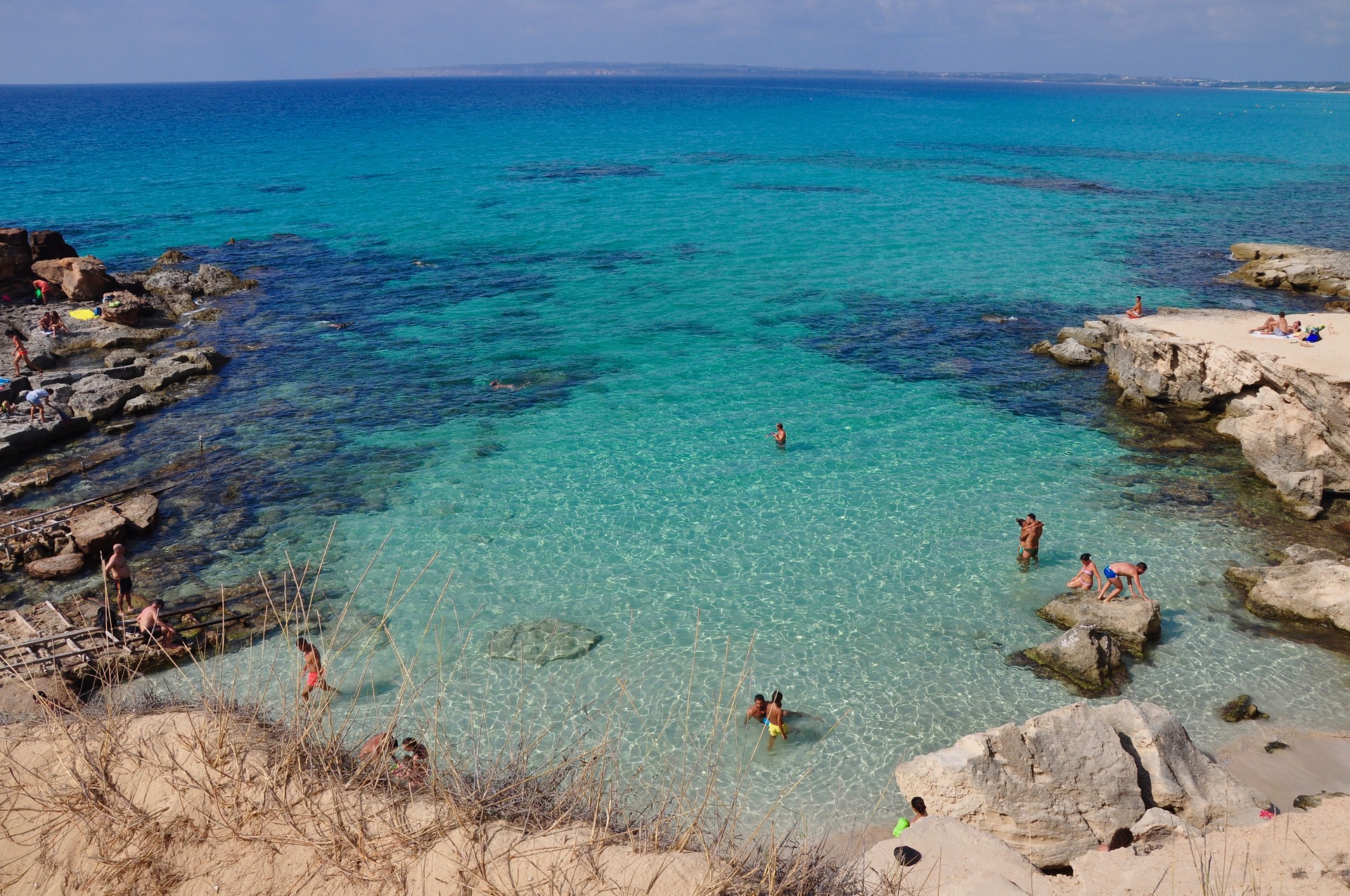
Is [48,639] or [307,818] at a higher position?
[307,818]

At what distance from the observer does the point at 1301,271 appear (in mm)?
35969

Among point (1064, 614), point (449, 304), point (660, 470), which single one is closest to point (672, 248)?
point (449, 304)

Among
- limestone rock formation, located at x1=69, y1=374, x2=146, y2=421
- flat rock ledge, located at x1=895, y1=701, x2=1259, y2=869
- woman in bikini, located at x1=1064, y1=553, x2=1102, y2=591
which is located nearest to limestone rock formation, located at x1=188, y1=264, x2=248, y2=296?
limestone rock formation, located at x1=69, y1=374, x2=146, y2=421

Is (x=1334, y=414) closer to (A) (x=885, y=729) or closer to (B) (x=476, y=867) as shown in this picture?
(A) (x=885, y=729)

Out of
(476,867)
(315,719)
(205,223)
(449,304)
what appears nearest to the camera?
(476,867)

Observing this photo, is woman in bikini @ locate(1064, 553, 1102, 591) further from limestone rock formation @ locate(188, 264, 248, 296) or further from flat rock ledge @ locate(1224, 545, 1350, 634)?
limestone rock formation @ locate(188, 264, 248, 296)

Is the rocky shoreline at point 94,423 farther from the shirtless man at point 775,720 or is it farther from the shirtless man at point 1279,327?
the shirtless man at point 1279,327

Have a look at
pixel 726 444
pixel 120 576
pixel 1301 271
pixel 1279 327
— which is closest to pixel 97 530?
pixel 120 576

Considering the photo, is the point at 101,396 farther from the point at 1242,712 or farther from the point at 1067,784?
the point at 1242,712

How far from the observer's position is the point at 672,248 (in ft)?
149

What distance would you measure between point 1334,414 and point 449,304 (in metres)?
31.0

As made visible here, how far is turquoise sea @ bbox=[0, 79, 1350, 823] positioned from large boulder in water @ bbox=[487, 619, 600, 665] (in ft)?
1.00

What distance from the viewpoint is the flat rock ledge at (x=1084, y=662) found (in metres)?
14.2

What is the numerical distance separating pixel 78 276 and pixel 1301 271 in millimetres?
52715
